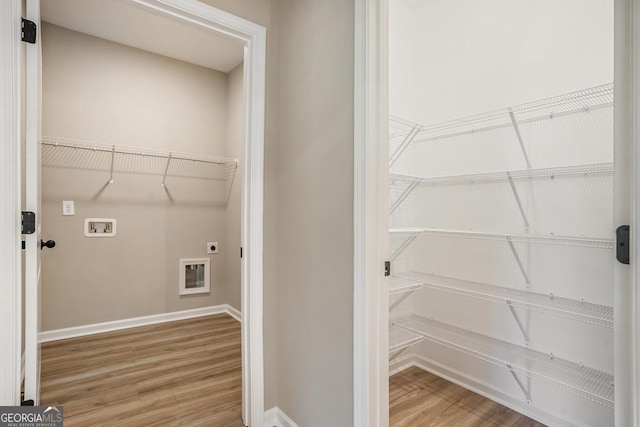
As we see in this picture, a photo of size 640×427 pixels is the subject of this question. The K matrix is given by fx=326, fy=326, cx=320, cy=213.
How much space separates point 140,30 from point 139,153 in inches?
43.5

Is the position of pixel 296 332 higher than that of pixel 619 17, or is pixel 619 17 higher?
pixel 619 17

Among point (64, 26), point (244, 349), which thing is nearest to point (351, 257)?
point (244, 349)

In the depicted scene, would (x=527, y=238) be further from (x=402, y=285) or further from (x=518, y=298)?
(x=402, y=285)

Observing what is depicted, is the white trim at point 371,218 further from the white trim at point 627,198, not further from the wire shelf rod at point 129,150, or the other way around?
the wire shelf rod at point 129,150

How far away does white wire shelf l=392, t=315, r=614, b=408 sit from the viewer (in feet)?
5.09

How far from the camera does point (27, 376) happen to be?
135cm

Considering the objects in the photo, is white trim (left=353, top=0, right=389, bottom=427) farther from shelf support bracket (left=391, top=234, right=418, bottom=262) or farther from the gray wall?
shelf support bracket (left=391, top=234, right=418, bottom=262)

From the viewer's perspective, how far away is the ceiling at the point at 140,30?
262cm

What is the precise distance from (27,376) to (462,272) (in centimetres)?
242

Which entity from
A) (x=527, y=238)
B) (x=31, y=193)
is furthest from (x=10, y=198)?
(x=527, y=238)

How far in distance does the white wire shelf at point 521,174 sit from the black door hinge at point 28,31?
184 cm

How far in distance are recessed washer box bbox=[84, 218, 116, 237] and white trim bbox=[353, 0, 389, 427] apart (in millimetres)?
2826

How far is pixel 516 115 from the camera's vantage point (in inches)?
77.6

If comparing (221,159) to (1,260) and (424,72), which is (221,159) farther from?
(1,260)
